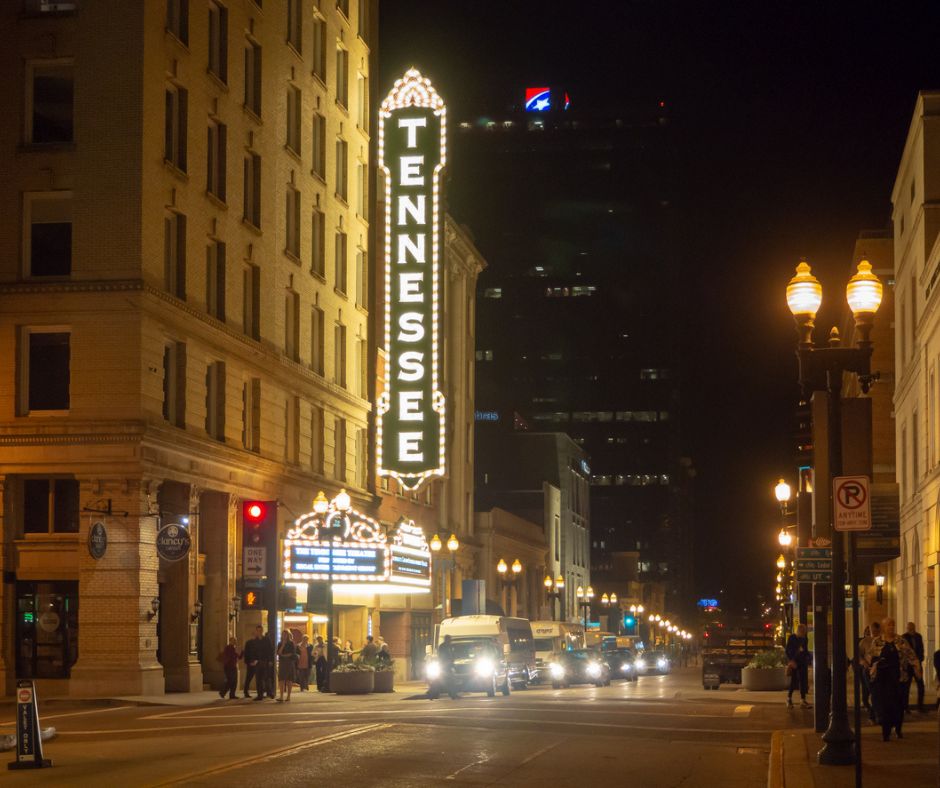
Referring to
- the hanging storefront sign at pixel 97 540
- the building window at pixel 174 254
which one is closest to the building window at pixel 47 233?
the building window at pixel 174 254

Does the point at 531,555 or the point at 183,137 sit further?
the point at 531,555

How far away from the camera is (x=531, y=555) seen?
102 meters

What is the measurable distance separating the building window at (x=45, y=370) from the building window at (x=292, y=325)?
→ 13386 mm

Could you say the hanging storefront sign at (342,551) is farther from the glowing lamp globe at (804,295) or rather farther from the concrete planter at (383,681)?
the glowing lamp globe at (804,295)

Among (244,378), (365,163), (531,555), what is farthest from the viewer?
(531,555)

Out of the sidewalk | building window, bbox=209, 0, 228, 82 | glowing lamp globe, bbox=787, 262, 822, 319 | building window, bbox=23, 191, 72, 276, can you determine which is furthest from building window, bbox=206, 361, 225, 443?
glowing lamp globe, bbox=787, 262, 822, 319

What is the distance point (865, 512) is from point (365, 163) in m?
47.9

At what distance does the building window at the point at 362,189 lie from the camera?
204 feet

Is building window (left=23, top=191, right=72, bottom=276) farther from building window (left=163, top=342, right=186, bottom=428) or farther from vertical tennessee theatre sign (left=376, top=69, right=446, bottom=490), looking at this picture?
vertical tennessee theatre sign (left=376, top=69, right=446, bottom=490)

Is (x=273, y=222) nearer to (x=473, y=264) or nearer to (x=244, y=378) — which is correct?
(x=244, y=378)

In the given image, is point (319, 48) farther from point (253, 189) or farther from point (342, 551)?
point (342, 551)

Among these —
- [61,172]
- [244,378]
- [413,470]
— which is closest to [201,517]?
[244,378]

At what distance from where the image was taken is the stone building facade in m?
38.3

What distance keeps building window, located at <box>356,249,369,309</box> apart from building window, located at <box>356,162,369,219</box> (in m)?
1.73
